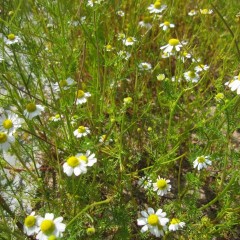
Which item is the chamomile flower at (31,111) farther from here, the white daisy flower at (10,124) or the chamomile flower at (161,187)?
the chamomile flower at (161,187)

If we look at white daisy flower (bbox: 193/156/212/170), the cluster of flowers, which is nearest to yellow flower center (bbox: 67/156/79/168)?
the cluster of flowers

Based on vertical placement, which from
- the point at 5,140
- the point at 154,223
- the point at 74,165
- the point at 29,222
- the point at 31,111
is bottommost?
the point at 154,223

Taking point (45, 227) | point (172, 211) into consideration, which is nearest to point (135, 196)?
point (172, 211)

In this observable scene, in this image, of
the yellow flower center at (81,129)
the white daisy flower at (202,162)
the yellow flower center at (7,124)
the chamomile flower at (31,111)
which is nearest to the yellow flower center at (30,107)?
the chamomile flower at (31,111)

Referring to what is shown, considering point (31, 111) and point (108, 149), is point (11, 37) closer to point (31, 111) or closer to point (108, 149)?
point (31, 111)

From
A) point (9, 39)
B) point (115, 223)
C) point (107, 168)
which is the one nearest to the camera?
point (115, 223)

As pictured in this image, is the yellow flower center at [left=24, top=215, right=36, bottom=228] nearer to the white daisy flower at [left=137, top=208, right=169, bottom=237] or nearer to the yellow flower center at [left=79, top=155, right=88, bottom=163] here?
the yellow flower center at [left=79, top=155, right=88, bottom=163]

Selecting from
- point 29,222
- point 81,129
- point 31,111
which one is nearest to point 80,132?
point 81,129

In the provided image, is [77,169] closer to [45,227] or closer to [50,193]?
[45,227]
